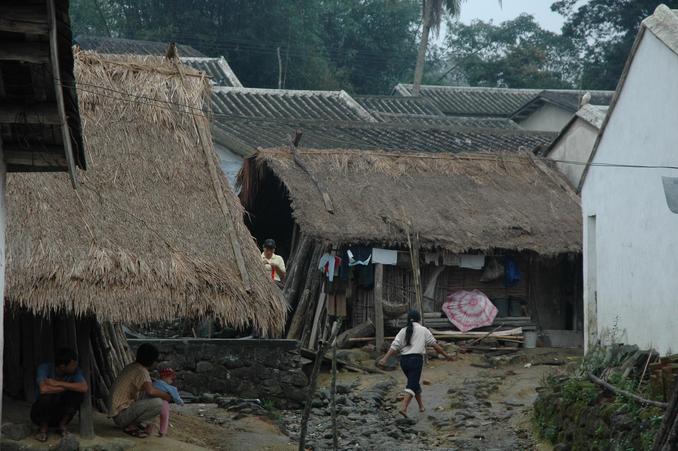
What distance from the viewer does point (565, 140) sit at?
23.3 m

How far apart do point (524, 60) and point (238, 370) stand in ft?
104

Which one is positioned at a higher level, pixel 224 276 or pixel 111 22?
pixel 111 22

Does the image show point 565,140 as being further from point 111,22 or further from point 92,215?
point 111,22

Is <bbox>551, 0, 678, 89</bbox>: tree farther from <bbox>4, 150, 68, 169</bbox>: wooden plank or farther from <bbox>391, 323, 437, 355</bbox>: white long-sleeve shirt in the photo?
<bbox>4, 150, 68, 169</bbox>: wooden plank

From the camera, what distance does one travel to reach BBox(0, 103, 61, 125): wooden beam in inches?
333

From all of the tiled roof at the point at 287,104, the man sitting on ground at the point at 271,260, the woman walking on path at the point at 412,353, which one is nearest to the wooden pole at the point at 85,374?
the woman walking on path at the point at 412,353

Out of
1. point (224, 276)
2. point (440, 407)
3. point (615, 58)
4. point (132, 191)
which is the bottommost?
point (440, 407)

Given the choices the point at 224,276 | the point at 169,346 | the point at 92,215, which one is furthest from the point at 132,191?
the point at 169,346

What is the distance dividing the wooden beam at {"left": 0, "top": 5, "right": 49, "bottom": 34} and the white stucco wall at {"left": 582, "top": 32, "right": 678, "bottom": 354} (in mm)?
8107

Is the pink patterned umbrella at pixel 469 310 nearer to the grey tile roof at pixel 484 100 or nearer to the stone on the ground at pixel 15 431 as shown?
the stone on the ground at pixel 15 431

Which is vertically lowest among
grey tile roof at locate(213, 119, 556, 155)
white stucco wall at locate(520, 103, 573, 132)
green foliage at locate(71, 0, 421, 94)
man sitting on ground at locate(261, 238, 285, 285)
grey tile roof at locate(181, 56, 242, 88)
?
man sitting on ground at locate(261, 238, 285, 285)

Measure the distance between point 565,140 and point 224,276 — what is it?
43.0ft

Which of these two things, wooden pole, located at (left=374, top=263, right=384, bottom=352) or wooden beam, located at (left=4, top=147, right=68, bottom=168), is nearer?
wooden beam, located at (left=4, top=147, right=68, bottom=168)

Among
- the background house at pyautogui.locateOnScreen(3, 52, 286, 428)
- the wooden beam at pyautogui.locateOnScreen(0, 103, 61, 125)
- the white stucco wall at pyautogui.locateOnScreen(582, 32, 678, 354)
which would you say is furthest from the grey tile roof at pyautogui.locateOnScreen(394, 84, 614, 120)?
the wooden beam at pyautogui.locateOnScreen(0, 103, 61, 125)
